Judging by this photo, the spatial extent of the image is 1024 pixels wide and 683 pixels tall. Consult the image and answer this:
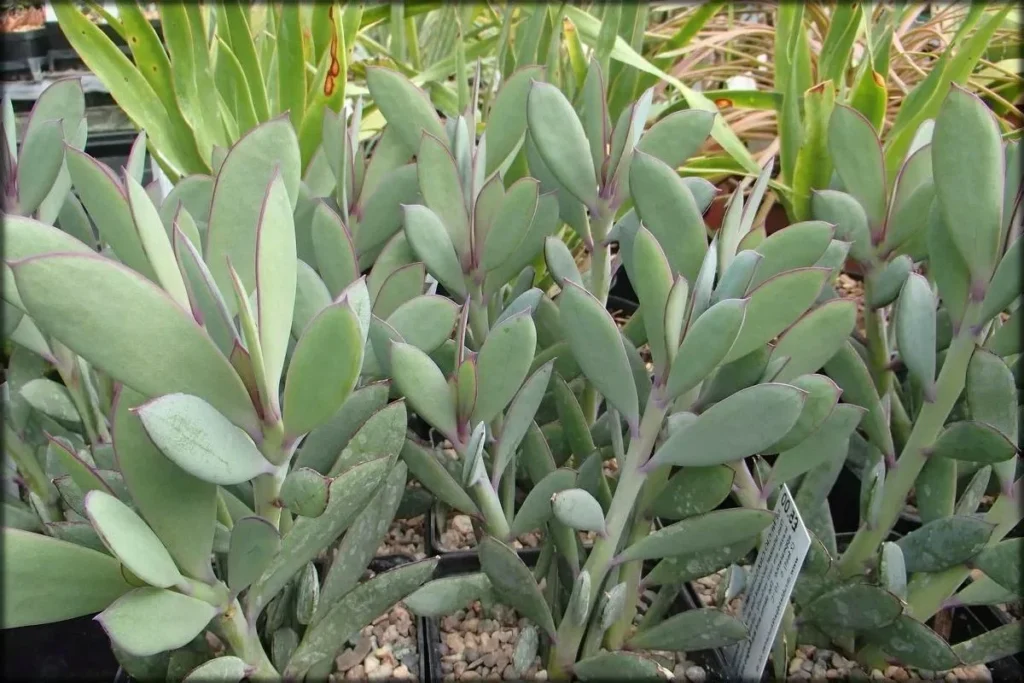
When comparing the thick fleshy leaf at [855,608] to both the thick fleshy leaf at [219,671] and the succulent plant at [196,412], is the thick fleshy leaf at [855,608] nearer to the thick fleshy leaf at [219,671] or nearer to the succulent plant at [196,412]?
the succulent plant at [196,412]

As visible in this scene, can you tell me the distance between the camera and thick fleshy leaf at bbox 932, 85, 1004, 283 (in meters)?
0.48

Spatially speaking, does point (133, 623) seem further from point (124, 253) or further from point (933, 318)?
point (933, 318)

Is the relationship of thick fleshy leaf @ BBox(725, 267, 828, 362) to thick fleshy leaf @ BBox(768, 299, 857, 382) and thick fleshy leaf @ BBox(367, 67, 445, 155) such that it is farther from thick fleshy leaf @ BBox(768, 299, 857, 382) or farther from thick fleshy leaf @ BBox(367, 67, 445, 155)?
thick fleshy leaf @ BBox(367, 67, 445, 155)

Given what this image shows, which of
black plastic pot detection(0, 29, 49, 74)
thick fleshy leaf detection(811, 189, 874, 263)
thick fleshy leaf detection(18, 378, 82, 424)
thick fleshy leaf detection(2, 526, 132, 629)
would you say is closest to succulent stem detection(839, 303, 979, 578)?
thick fleshy leaf detection(811, 189, 874, 263)

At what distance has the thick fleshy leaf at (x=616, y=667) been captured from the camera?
0.49 m

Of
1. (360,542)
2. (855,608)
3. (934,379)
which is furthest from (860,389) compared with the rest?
(360,542)

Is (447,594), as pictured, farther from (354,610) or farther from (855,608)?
(855,608)

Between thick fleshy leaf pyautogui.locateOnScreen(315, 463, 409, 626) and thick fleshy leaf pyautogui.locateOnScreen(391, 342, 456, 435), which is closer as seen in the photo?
thick fleshy leaf pyautogui.locateOnScreen(391, 342, 456, 435)

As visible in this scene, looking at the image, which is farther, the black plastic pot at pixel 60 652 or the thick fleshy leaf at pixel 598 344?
the black plastic pot at pixel 60 652

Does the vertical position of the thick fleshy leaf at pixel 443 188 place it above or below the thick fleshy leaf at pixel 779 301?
above

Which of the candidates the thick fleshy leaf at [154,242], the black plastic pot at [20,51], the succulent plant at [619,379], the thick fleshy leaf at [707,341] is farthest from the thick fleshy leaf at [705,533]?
the black plastic pot at [20,51]

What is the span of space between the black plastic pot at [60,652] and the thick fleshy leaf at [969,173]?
0.74m

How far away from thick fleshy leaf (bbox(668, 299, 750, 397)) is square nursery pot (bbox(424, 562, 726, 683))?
259mm

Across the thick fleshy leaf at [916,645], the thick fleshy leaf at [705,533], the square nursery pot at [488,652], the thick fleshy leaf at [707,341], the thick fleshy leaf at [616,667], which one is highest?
the thick fleshy leaf at [707,341]
